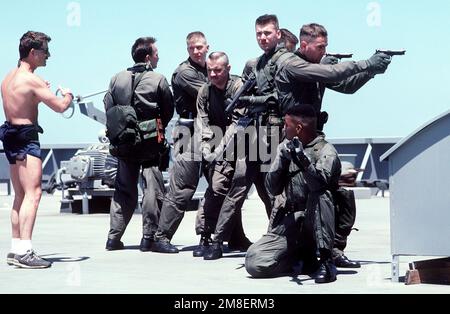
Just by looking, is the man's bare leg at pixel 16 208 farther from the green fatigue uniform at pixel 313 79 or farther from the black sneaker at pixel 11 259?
the green fatigue uniform at pixel 313 79

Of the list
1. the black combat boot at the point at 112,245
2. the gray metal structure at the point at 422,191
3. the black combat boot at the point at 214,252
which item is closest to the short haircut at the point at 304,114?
the gray metal structure at the point at 422,191

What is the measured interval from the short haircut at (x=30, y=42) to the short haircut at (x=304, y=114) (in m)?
2.25

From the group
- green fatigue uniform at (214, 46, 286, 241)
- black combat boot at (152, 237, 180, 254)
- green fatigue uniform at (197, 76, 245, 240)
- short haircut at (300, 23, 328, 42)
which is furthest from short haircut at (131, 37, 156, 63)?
short haircut at (300, 23, 328, 42)

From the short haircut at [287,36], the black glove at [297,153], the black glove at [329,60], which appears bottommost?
the black glove at [297,153]

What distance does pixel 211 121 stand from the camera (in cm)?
984

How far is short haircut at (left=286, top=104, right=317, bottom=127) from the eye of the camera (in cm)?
795

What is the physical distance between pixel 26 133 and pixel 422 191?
3.26 meters

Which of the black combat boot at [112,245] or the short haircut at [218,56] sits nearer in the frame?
the short haircut at [218,56]

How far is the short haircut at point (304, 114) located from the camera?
7.95m

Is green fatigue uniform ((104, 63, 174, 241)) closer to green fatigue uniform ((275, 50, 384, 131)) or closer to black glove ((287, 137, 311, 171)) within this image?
green fatigue uniform ((275, 50, 384, 131))

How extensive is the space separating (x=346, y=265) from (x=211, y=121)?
6.66 ft
